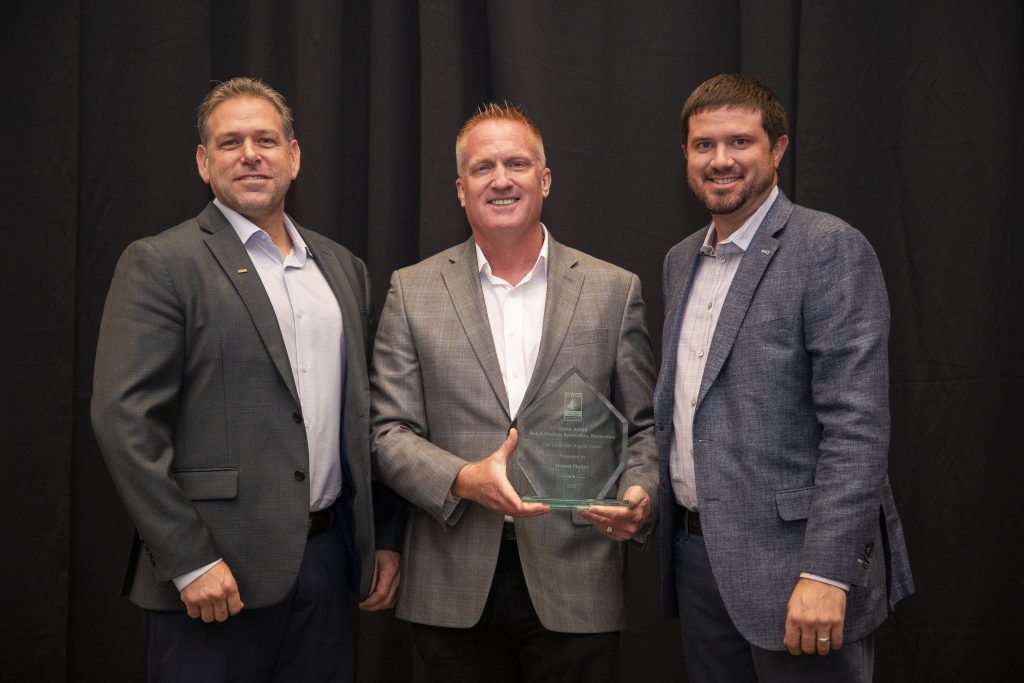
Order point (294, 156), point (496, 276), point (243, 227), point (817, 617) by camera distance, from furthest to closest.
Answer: point (294, 156) < point (496, 276) < point (243, 227) < point (817, 617)

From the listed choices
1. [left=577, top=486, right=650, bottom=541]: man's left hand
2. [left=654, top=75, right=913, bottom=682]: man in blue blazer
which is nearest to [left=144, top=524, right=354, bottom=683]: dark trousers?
[left=577, top=486, right=650, bottom=541]: man's left hand

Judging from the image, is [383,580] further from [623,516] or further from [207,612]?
[623,516]

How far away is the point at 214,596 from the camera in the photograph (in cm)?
196

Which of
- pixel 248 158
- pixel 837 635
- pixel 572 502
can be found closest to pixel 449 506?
pixel 572 502

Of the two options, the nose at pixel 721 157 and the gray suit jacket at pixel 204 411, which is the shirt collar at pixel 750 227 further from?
the gray suit jacket at pixel 204 411

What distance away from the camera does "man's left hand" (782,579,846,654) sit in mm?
1786

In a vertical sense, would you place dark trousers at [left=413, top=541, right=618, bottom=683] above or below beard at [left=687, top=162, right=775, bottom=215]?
below

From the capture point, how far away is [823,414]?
74.0 inches

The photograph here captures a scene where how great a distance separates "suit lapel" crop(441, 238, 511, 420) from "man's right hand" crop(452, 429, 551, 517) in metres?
0.17

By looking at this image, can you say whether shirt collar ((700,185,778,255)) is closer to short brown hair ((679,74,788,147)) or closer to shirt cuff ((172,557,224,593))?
short brown hair ((679,74,788,147))

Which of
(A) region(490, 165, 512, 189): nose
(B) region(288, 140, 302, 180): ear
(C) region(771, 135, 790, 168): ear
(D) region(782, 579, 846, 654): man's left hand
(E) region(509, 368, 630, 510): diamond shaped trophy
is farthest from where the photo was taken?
(B) region(288, 140, 302, 180): ear

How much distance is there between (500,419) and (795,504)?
68cm

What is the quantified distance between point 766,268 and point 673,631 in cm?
141

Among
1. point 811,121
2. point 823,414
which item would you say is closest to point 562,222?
point 811,121
